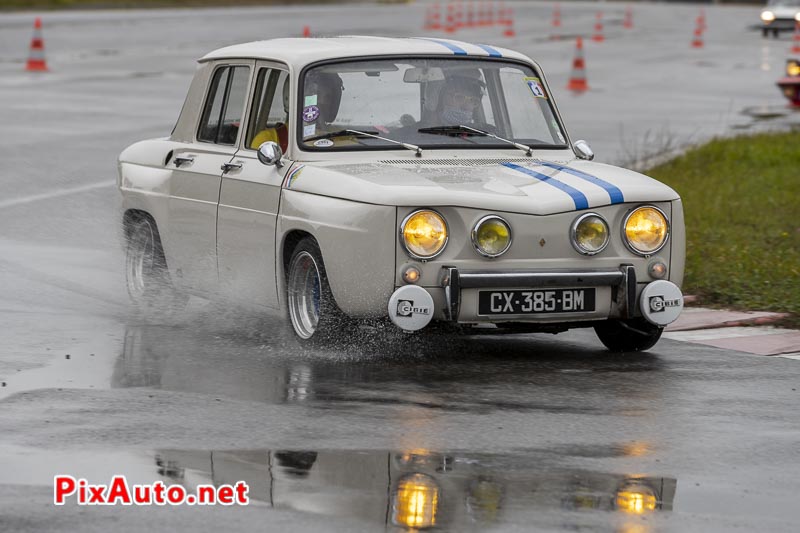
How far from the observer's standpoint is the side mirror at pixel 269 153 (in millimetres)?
8430

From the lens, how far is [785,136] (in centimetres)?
1986

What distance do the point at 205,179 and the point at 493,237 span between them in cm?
204

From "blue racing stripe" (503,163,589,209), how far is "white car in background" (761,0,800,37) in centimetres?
4129

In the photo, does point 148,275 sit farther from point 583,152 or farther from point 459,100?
point 583,152

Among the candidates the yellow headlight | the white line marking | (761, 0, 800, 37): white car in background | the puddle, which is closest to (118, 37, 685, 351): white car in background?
the puddle

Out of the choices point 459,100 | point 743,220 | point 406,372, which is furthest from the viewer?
point 743,220

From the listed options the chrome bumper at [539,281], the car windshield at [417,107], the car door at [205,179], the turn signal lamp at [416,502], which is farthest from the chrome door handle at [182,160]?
the turn signal lamp at [416,502]

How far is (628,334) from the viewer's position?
28.3ft

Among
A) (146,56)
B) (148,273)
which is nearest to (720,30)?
(146,56)

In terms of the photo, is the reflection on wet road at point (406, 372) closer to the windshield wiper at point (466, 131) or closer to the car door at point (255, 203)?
the car door at point (255, 203)

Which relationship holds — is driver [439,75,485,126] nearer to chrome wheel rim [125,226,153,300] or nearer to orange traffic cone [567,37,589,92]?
chrome wheel rim [125,226,153,300]

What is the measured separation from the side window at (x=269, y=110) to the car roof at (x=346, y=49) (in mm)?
104

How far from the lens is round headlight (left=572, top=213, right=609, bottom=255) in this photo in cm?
793

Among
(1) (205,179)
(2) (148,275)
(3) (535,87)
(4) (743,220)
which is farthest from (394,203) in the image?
(4) (743,220)
